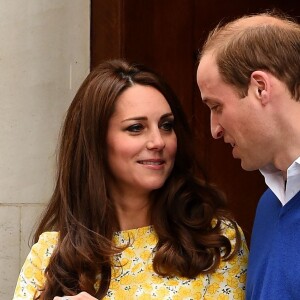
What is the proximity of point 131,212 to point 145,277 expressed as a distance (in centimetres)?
27

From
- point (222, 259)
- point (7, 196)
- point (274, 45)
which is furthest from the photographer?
point (7, 196)

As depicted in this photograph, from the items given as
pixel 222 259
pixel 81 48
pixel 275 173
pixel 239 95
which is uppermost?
pixel 81 48

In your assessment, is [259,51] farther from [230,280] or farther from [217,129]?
[230,280]

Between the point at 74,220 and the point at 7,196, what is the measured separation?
3.49 feet

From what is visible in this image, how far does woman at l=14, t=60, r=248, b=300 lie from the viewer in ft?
10.9

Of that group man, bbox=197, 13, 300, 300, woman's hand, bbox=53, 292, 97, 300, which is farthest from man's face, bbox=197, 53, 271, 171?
woman's hand, bbox=53, 292, 97, 300

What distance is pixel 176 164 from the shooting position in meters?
3.54

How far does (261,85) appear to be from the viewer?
2695 mm

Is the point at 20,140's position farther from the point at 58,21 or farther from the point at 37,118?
the point at 58,21

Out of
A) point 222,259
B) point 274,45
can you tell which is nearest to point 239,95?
point 274,45

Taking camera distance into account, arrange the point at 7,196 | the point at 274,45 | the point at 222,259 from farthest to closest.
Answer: the point at 7,196
the point at 222,259
the point at 274,45

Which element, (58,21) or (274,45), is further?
(58,21)

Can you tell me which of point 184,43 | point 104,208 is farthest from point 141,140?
point 184,43

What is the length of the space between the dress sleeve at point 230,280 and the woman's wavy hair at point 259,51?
773mm
